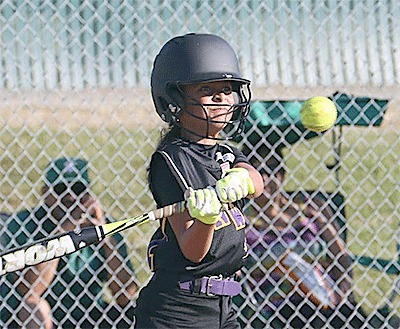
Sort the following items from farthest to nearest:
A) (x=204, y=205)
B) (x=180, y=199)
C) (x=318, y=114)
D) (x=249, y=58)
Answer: (x=249, y=58)
(x=318, y=114)
(x=180, y=199)
(x=204, y=205)

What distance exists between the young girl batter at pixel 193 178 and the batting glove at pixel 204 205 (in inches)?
8.1

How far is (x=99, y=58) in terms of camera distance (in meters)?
5.09

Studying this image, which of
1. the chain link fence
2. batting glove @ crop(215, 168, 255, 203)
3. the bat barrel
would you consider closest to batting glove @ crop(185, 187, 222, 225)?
batting glove @ crop(215, 168, 255, 203)

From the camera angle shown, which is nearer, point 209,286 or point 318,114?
point 209,286

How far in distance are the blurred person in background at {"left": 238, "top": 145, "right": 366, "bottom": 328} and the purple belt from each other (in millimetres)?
1972

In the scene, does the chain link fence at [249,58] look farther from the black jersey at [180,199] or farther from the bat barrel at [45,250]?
the bat barrel at [45,250]

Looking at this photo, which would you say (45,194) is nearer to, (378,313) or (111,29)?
(111,29)

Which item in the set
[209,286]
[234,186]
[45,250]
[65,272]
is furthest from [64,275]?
[234,186]

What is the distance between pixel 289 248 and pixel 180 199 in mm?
2255

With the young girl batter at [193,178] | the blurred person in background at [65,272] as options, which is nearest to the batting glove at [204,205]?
the young girl batter at [193,178]

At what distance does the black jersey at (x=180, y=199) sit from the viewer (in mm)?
3279

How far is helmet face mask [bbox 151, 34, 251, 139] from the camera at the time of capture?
10.9ft

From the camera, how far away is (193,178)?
3.29 m

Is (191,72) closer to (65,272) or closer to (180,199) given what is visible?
(180,199)
